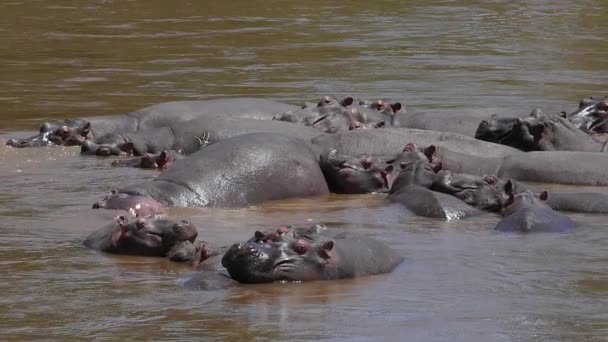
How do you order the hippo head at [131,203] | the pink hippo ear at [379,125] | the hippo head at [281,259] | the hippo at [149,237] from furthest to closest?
the pink hippo ear at [379,125], the hippo head at [131,203], the hippo at [149,237], the hippo head at [281,259]

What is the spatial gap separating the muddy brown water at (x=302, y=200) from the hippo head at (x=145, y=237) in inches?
5.9

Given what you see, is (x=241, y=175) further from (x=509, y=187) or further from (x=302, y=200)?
(x=509, y=187)

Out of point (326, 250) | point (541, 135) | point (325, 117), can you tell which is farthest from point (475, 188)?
point (326, 250)

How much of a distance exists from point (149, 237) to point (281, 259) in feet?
3.12

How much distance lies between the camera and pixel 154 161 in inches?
389

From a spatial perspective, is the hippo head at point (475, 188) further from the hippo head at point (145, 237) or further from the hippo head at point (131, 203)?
the hippo head at point (145, 237)

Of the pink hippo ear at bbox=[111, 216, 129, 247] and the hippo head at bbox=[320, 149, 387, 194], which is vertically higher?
the pink hippo ear at bbox=[111, 216, 129, 247]

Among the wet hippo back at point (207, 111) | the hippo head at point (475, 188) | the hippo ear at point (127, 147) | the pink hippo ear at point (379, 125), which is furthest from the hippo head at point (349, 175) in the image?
the hippo ear at point (127, 147)

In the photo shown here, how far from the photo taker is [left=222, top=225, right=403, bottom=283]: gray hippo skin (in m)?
6.27

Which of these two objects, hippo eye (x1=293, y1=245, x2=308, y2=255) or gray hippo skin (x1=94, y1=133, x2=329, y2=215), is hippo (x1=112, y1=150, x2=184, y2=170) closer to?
gray hippo skin (x1=94, y1=133, x2=329, y2=215)

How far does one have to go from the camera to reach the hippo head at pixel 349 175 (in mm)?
9109

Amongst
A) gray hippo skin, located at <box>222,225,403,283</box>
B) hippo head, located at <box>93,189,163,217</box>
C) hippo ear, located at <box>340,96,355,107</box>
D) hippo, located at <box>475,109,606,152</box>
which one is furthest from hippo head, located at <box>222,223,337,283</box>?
hippo ear, located at <box>340,96,355,107</box>

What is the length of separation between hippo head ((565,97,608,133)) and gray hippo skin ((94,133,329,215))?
2.95 meters

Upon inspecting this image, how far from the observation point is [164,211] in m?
8.10
